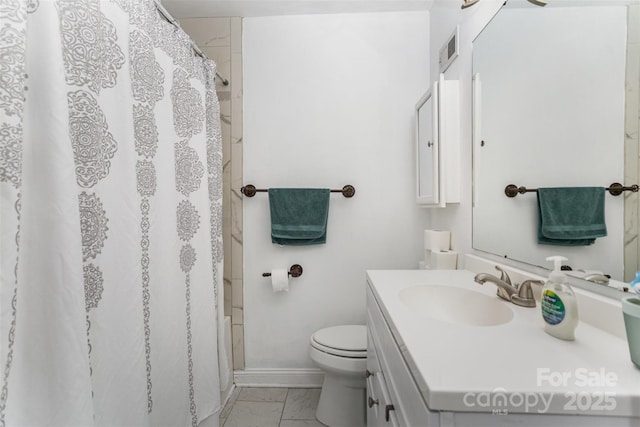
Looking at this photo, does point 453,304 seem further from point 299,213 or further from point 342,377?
point 299,213

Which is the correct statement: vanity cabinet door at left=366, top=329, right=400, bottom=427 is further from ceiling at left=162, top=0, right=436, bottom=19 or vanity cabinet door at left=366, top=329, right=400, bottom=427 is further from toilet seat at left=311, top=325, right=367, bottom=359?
ceiling at left=162, top=0, right=436, bottom=19

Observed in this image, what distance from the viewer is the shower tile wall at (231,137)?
1821 millimetres

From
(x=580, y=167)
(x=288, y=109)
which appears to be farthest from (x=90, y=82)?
(x=580, y=167)

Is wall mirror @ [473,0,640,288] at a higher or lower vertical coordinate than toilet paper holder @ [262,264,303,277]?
higher

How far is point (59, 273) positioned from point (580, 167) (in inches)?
51.6

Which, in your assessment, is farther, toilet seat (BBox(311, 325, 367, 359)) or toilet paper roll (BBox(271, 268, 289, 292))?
toilet paper roll (BBox(271, 268, 289, 292))

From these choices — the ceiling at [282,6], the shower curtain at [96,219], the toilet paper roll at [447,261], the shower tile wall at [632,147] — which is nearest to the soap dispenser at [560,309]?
the shower tile wall at [632,147]

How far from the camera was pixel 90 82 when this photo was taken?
778mm

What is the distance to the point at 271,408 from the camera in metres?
1.61

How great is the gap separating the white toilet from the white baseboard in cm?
29

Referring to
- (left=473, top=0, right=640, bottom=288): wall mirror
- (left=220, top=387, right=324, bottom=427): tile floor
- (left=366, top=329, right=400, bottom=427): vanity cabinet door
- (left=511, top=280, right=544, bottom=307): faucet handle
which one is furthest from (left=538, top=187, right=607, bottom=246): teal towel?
(left=220, top=387, right=324, bottom=427): tile floor

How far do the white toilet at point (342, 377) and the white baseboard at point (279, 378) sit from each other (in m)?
0.29

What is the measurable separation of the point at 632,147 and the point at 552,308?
390 mm

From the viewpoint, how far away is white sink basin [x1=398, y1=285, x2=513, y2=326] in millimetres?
903
